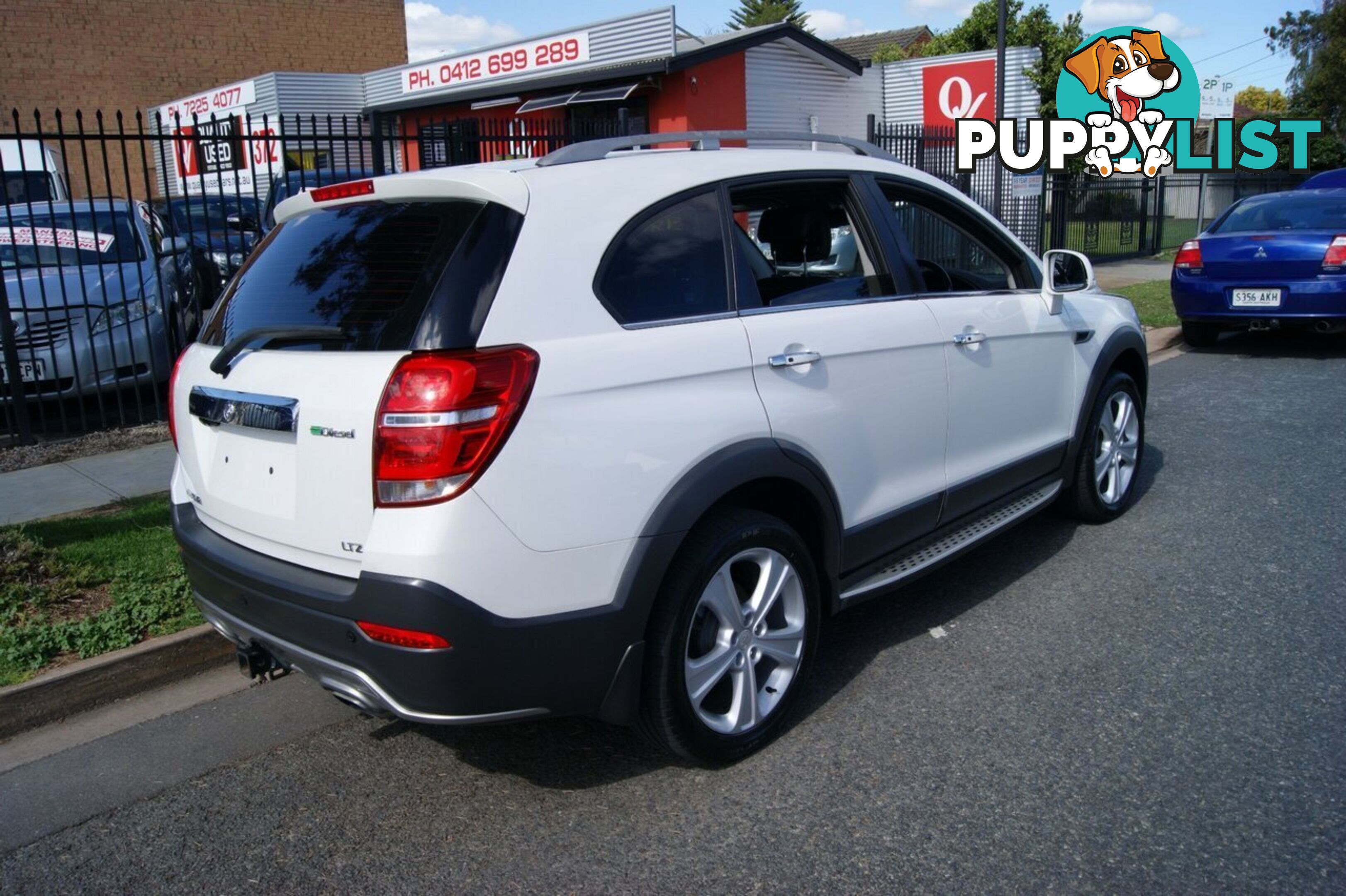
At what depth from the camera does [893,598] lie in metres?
4.66

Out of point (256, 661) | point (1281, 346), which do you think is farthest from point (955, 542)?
point (1281, 346)

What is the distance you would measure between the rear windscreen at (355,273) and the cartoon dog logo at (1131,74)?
24332 millimetres

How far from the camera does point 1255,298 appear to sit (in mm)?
10234

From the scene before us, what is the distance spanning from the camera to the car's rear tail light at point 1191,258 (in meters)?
10.6

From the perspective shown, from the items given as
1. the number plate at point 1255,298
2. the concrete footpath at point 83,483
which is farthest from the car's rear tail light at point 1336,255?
the concrete footpath at point 83,483

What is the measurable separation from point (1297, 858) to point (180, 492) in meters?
3.43

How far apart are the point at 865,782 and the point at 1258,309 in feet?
29.5

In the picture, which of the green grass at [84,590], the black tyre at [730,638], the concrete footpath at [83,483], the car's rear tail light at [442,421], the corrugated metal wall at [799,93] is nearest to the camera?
the car's rear tail light at [442,421]

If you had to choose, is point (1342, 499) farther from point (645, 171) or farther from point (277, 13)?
point (277, 13)

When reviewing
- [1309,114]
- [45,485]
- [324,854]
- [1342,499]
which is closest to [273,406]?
[324,854]

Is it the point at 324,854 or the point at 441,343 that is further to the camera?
the point at 324,854

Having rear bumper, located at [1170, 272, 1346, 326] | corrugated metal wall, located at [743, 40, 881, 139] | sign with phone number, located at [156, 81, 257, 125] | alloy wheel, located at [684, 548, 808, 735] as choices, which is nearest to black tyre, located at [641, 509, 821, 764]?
alloy wheel, located at [684, 548, 808, 735]

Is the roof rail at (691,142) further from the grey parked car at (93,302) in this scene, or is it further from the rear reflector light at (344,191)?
the grey parked car at (93,302)

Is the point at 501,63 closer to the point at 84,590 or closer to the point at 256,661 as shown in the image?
the point at 84,590
